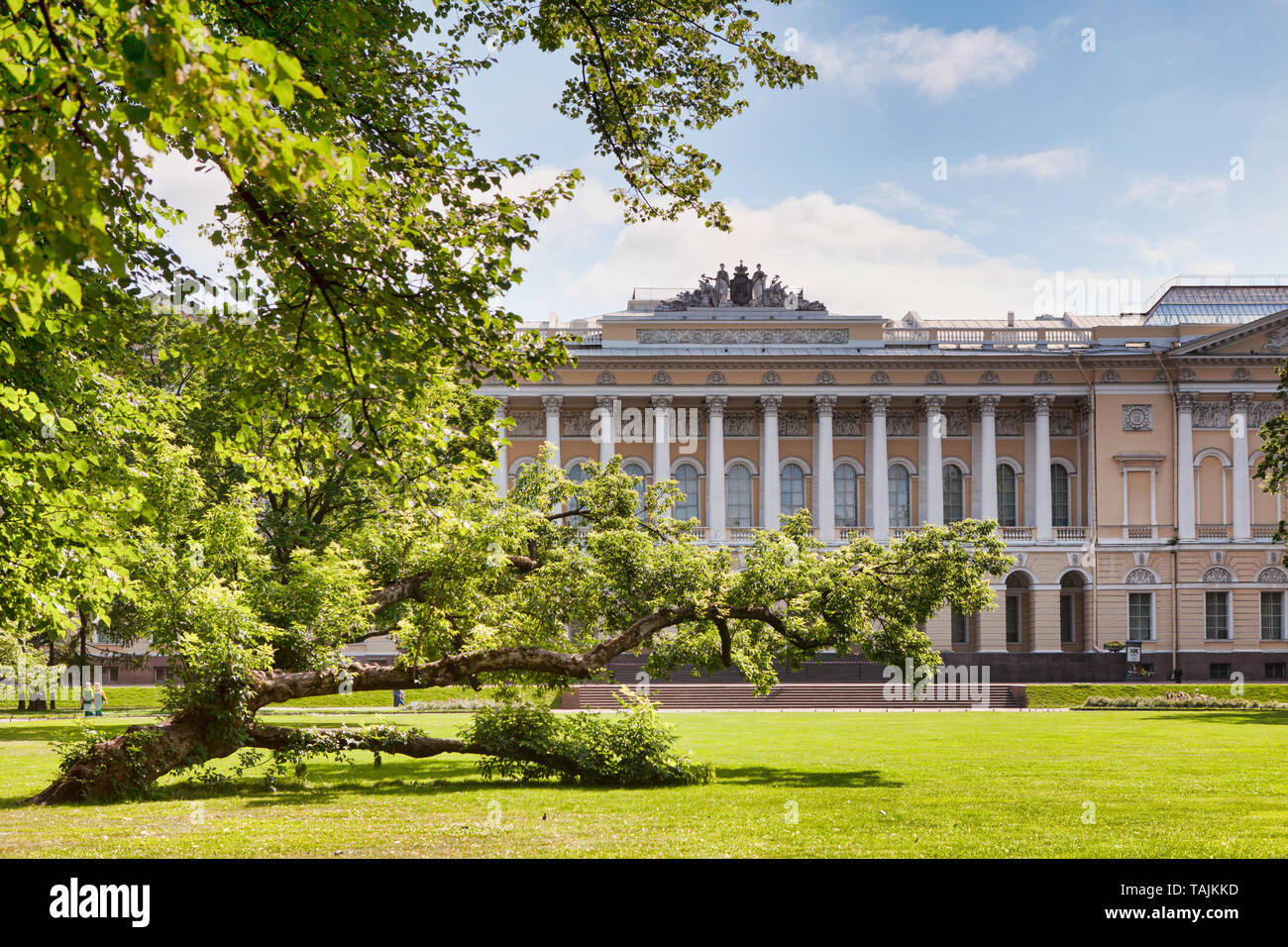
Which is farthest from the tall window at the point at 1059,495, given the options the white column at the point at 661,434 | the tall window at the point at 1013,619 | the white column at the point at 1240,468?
the white column at the point at 661,434

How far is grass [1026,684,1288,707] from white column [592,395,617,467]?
23617 mm

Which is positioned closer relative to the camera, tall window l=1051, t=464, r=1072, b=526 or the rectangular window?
the rectangular window

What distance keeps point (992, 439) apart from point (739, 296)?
14197 millimetres

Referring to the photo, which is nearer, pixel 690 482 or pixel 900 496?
pixel 690 482

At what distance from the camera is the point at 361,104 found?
30.3 feet

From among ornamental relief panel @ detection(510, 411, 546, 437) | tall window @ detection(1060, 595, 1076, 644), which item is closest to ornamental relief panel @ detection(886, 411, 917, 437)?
tall window @ detection(1060, 595, 1076, 644)

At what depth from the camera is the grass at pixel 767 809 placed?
9.69 meters

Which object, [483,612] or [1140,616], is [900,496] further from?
[483,612]

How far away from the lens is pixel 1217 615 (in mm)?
53875

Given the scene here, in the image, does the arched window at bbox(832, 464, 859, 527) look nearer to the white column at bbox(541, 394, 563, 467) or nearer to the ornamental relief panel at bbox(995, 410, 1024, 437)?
the ornamental relief panel at bbox(995, 410, 1024, 437)

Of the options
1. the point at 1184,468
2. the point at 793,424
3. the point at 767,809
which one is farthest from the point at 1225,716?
the point at 793,424

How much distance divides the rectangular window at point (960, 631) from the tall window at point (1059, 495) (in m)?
6.63

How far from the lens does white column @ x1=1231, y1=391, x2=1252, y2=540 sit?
53969 millimetres
